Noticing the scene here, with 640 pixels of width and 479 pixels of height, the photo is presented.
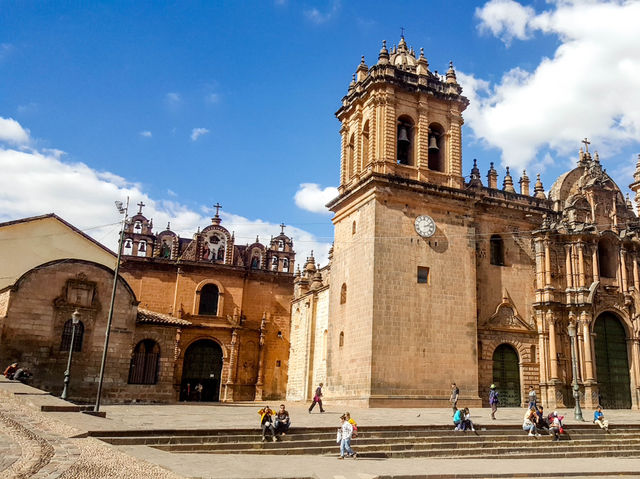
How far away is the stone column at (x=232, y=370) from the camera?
38122mm

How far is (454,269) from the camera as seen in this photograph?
25875 millimetres

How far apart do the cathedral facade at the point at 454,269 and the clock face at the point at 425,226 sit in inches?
1.9

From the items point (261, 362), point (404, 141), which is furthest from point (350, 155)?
point (261, 362)

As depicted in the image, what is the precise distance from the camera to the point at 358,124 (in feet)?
94.0

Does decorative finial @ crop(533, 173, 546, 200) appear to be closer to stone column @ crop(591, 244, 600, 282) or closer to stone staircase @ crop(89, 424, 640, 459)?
stone column @ crop(591, 244, 600, 282)

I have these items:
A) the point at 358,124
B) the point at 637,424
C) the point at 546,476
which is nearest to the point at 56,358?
the point at 358,124

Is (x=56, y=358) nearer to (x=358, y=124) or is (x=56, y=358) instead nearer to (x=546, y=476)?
(x=358, y=124)

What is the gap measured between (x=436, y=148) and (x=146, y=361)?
A: 16930 millimetres

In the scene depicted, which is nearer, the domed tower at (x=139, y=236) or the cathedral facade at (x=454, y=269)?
the cathedral facade at (x=454, y=269)

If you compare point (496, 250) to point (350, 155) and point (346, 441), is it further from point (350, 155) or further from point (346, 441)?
point (346, 441)

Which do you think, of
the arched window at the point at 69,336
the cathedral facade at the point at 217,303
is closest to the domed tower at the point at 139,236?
the cathedral facade at the point at 217,303

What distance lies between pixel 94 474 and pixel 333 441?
7219mm

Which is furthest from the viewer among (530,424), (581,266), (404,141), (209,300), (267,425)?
(209,300)

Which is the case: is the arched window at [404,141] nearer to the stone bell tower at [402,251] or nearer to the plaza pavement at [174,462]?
the stone bell tower at [402,251]
